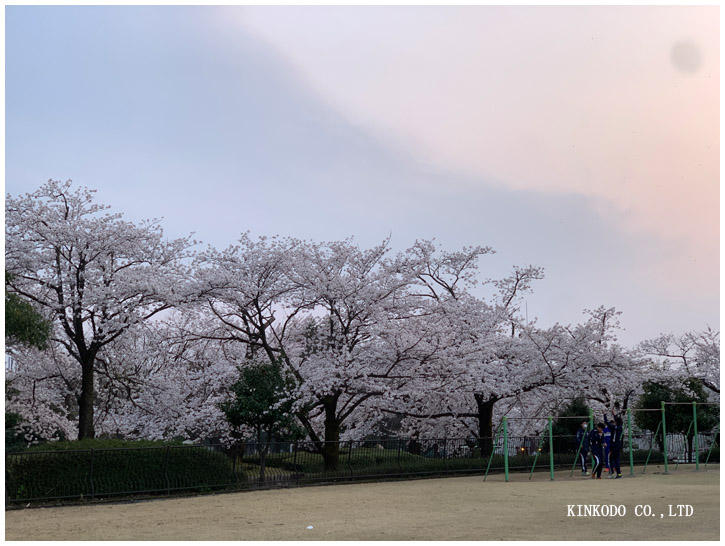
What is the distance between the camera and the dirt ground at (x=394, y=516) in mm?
12070

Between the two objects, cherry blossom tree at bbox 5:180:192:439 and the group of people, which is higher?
cherry blossom tree at bbox 5:180:192:439

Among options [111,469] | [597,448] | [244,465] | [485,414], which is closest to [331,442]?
[244,465]

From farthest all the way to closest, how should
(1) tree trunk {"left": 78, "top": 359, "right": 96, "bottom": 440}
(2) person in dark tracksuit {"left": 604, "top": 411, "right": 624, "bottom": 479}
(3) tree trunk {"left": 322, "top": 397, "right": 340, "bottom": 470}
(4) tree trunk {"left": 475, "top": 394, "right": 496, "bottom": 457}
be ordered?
(4) tree trunk {"left": 475, "top": 394, "right": 496, "bottom": 457}
(3) tree trunk {"left": 322, "top": 397, "right": 340, "bottom": 470}
(1) tree trunk {"left": 78, "top": 359, "right": 96, "bottom": 440}
(2) person in dark tracksuit {"left": 604, "top": 411, "right": 624, "bottom": 479}

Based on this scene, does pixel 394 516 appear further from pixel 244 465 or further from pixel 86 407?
pixel 86 407

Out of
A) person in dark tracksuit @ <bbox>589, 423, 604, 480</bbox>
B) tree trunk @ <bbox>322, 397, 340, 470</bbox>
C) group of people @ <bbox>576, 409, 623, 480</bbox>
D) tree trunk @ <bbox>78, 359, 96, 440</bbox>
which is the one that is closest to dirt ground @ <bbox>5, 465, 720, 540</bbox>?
group of people @ <bbox>576, 409, 623, 480</bbox>

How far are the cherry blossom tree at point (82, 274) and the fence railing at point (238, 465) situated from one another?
595cm

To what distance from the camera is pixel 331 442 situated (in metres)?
25.0

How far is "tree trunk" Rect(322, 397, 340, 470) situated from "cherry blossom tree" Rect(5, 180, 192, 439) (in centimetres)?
645

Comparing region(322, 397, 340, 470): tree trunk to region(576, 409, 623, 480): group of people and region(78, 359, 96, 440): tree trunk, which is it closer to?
region(78, 359, 96, 440): tree trunk

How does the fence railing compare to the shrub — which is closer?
the shrub

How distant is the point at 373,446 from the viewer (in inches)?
1053

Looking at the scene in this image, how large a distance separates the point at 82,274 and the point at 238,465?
8565 millimetres

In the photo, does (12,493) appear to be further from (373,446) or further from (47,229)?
(373,446)

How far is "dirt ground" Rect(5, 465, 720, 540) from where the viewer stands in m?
12.1
